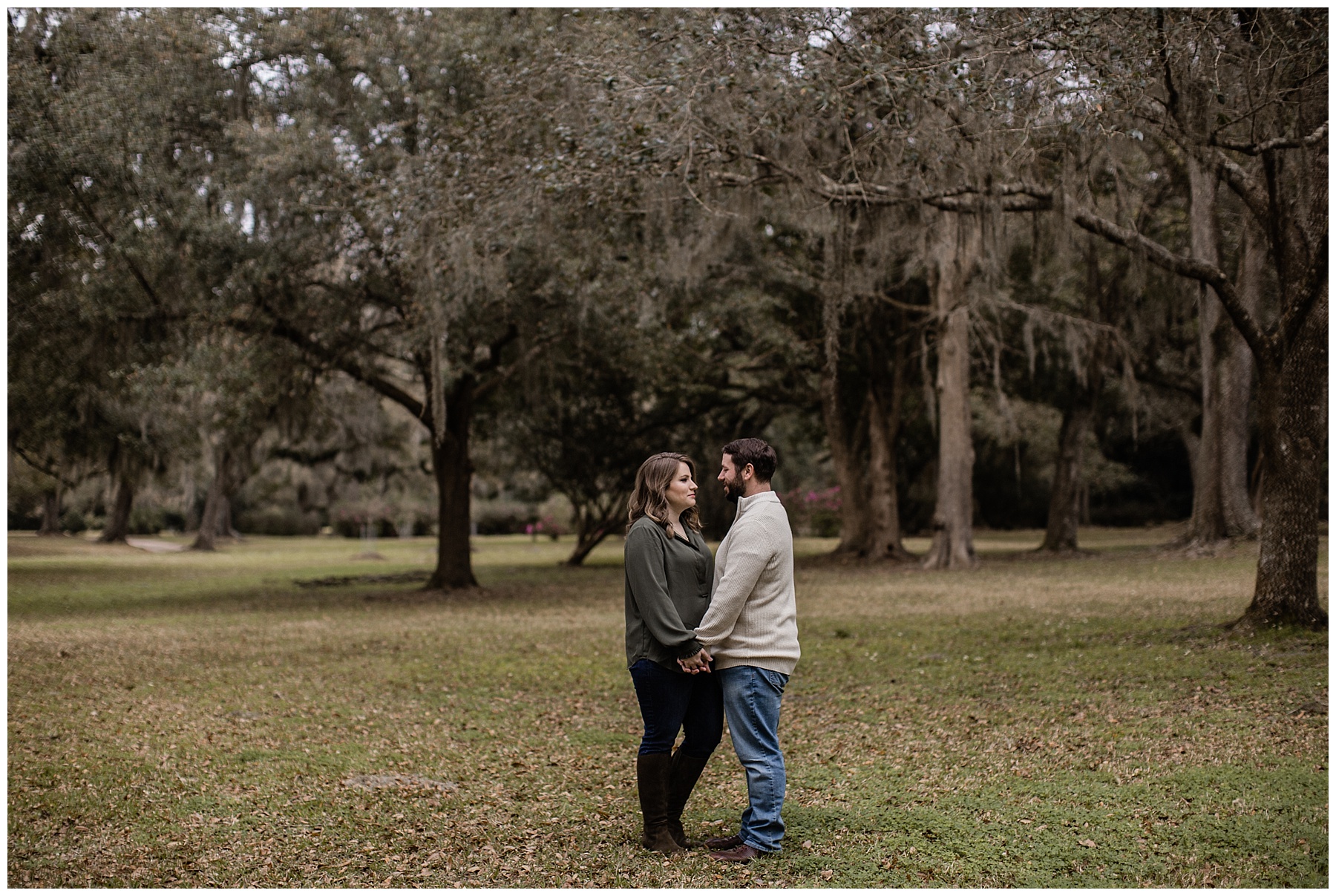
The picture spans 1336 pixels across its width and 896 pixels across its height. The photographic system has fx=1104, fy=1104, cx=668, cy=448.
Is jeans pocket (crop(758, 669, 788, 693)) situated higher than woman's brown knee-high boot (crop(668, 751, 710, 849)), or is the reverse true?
jeans pocket (crop(758, 669, 788, 693))

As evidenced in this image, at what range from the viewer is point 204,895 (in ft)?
13.2

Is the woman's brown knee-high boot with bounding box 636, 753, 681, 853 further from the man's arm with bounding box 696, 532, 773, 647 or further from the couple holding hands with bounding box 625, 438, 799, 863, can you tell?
the man's arm with bounding box 696, 532, 773, 647

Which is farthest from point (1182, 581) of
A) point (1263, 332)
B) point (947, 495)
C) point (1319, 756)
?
point (1319, 756)

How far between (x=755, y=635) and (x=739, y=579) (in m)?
0.24

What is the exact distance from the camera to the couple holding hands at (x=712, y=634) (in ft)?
13.5

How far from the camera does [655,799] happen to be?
14.1ft

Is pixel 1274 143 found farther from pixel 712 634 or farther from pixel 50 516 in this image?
pixel 50 516

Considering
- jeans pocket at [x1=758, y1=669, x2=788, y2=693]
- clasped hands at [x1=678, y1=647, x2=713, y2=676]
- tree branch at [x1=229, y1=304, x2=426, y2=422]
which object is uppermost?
tree branch at [x1=229, y1=304, x2=426, y2=422]

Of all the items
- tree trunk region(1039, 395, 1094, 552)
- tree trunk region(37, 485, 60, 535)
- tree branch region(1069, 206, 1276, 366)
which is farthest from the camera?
tree trunk region(37, 485, 60, 535)

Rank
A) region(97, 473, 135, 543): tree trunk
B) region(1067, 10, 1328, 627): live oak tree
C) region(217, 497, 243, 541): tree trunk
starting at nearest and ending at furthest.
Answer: region(1067, 10, 1328, 627): live oak tree
region(97, 473, 135, 543): tree trunk
region(217, 497, 243, 541): tree trunk

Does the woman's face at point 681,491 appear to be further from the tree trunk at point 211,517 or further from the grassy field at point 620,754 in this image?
the tree trunk at point 211,517

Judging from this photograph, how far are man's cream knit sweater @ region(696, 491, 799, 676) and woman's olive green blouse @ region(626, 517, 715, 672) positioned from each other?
0.09 m

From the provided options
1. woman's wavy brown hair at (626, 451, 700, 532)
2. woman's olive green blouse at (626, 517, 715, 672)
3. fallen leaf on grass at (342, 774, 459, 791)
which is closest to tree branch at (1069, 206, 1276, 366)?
woman's wavy brown hair at (626, 451, 700, 532)

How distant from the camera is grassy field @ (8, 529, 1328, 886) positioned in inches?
169
